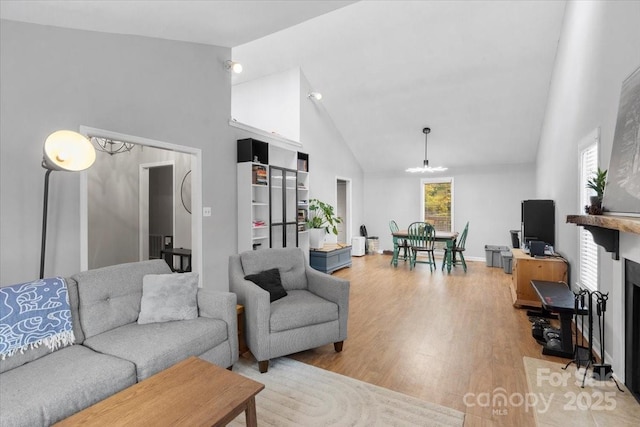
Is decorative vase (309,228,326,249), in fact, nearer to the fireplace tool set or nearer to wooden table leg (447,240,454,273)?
wooden table leg (447,240,454,273)

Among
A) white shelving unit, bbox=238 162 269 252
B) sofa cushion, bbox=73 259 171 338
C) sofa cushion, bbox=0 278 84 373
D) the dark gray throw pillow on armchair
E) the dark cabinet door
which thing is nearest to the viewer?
sofa cushion, bbox=0 278 84 373

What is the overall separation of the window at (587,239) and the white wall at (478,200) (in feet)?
13.7

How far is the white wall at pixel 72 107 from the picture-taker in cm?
231

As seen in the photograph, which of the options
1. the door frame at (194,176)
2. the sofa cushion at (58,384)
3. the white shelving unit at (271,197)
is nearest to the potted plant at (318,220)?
the white shelving unit at (271,197)

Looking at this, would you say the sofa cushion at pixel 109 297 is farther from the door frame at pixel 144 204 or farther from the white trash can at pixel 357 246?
the white trash can at pixel 357 246

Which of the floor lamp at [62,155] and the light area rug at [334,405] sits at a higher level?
the floor lamp at [62,155]

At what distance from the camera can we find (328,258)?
579 cm

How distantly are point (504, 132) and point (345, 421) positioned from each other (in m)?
6.27

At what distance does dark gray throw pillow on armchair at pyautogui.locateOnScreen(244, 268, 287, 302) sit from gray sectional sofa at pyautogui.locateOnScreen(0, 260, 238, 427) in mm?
421

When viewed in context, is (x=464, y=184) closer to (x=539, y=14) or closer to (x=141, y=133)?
(x=539, y=14)

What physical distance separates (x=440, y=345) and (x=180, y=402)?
2.29 m

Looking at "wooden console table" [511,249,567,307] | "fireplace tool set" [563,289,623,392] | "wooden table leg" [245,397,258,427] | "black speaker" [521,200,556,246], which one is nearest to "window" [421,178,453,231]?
"black speaker" [521,200,556,246]

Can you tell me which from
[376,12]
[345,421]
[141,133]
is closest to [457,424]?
[345,421]

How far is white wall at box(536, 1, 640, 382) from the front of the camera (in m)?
2.18
